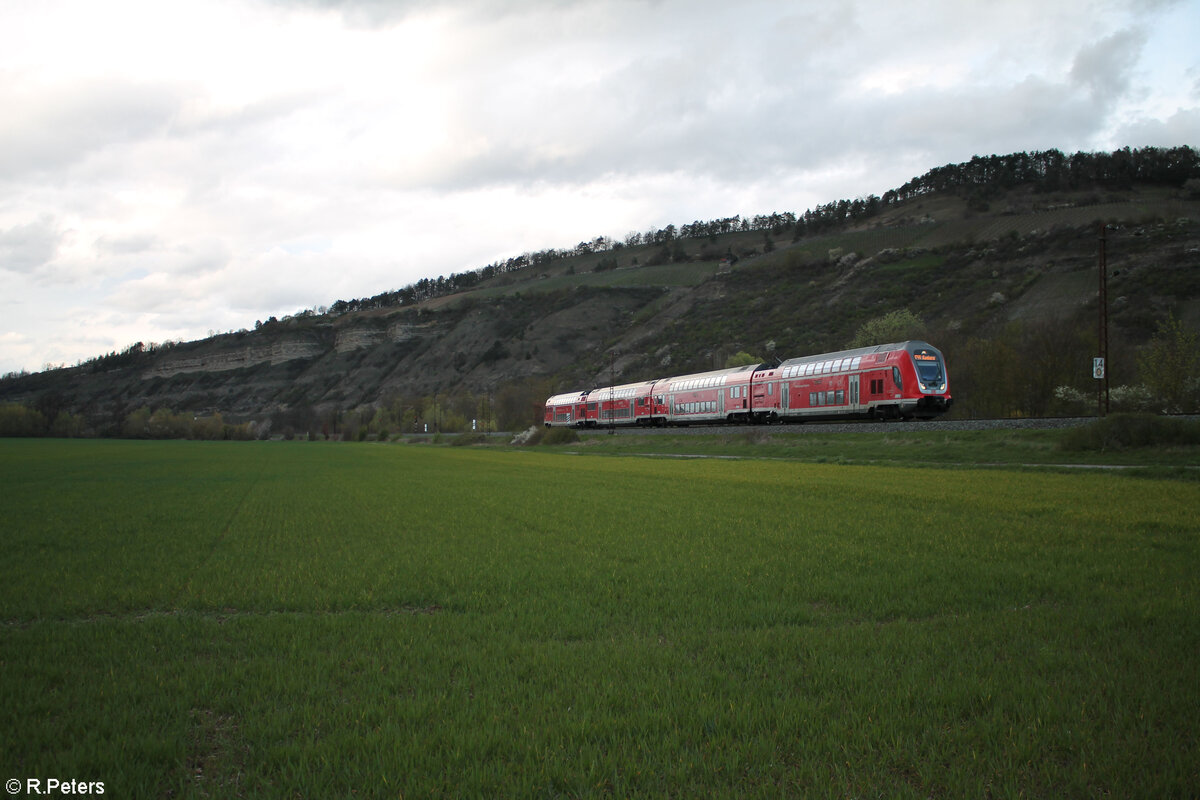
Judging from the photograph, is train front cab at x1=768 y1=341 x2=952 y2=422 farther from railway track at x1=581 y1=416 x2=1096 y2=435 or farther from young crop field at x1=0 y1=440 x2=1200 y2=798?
young crop field at x1=0 y1=440 x2=1200 y2=798

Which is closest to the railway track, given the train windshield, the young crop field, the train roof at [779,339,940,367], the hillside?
the train windshield

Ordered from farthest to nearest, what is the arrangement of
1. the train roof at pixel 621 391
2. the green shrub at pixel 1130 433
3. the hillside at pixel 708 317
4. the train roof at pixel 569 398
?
Result: the train roof at pixel 569 398 < the hillside at pixel 708 317 < the train roof at pixel 621 391 < the green shrub at pixel 1130 433

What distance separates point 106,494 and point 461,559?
19.1m

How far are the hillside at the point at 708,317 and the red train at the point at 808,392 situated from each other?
49.0ft

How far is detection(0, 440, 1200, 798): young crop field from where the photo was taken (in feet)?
14.0

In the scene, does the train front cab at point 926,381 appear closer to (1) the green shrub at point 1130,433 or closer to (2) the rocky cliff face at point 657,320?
(1) the green shrub at point 1130,433

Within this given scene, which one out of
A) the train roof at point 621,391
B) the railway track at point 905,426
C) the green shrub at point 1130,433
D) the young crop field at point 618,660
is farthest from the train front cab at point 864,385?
the young crop field at point 618,660

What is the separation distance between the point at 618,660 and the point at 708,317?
116 meters

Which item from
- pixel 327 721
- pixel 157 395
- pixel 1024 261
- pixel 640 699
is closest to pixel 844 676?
pixel 640 699

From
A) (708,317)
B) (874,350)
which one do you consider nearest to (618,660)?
(874,350)

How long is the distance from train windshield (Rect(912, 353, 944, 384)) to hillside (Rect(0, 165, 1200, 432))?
14.0 metres

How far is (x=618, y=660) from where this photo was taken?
20.2 feet

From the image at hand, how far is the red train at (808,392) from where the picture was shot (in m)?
39.3

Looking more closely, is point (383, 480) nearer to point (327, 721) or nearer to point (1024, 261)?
point (327, 721)
